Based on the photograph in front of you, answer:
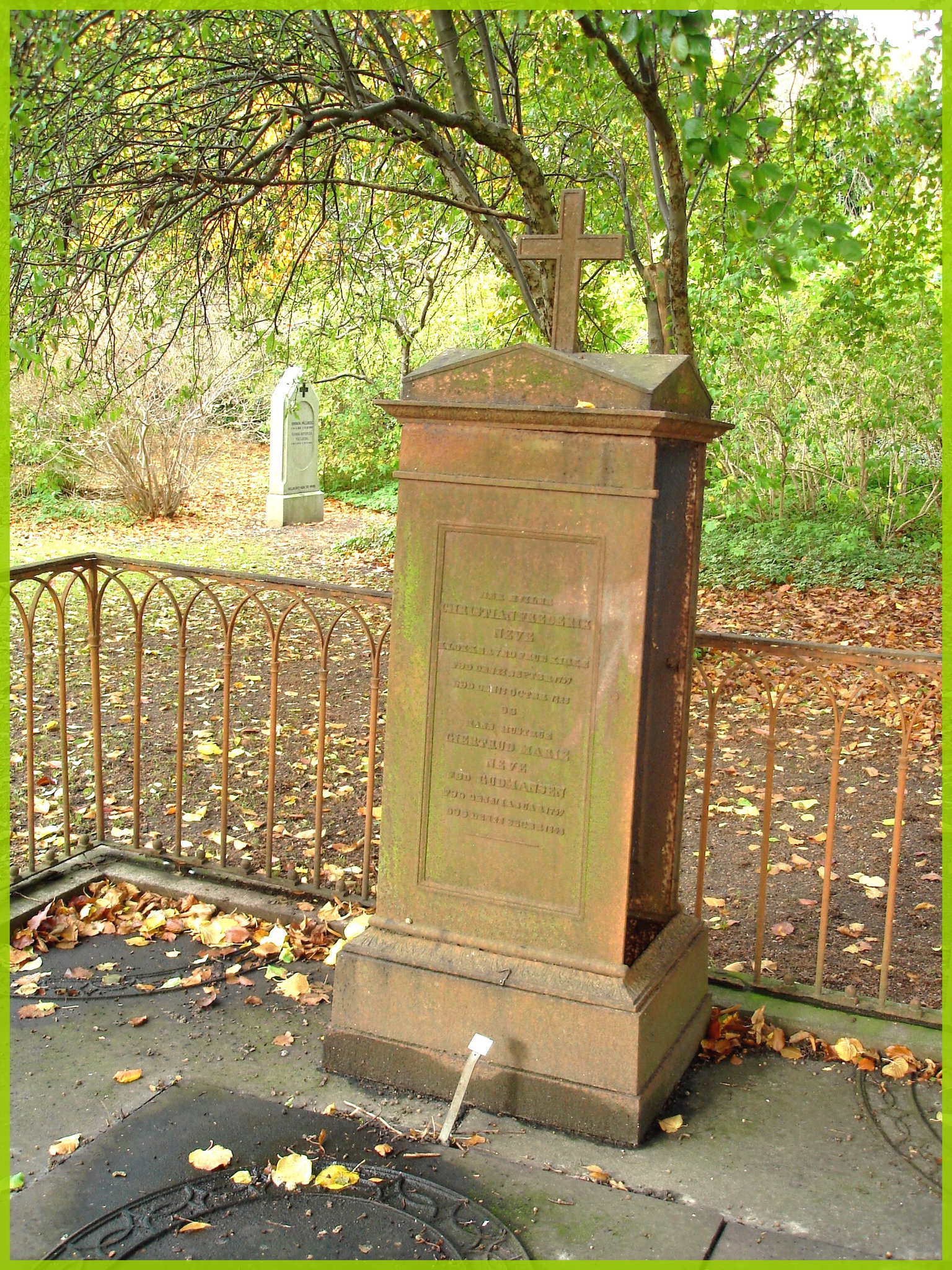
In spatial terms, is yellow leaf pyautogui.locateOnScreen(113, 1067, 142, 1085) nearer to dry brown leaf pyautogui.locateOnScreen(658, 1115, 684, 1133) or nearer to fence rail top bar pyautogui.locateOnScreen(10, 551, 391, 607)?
dry brown leaf pyautogui.locateOnScreen(658, 1115, 684, 1133)

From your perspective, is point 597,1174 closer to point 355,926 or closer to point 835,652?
point 355,926

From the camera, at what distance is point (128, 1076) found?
3354 mm

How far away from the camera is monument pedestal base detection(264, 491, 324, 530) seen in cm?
1656

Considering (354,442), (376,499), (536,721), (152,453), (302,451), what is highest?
(354,442)

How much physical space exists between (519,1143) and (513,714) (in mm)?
1190

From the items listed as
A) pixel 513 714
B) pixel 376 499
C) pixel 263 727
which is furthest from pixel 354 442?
pixel 513 714

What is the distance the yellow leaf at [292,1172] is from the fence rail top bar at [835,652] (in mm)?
1934

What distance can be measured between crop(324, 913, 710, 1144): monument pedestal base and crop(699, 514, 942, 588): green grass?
346 inches

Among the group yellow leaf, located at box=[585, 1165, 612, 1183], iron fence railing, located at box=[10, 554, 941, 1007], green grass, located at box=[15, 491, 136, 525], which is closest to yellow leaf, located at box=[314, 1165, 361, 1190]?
yellow leaf, located at box=[585, 1165, 612, 1183]

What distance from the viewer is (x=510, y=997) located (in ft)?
10.7

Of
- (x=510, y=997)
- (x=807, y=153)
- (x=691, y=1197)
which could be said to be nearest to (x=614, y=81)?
(x=807, y=153)

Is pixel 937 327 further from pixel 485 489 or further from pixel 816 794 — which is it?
pixel 485 489

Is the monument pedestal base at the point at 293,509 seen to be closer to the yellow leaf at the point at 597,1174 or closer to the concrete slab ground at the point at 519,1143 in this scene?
the concrete slab ground at the point at 519,1143

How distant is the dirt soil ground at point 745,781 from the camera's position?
478 cm
